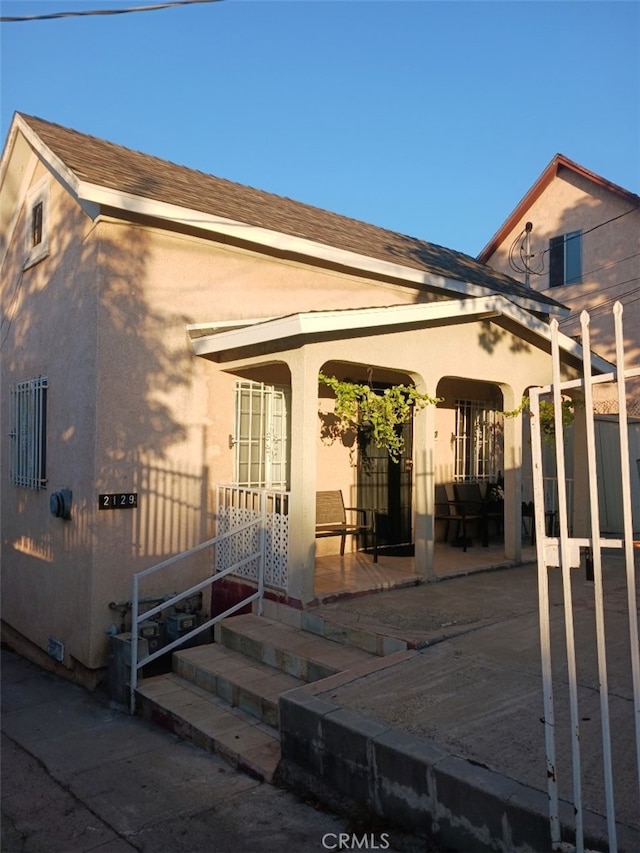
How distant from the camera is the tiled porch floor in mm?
7238

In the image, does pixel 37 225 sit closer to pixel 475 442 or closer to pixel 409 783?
pixel 475 442

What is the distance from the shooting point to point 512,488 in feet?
28.9

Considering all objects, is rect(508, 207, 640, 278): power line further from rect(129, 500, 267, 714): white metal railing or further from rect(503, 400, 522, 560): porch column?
rect(129, 500, 267, 714): white metal railing

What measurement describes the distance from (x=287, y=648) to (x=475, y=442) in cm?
638

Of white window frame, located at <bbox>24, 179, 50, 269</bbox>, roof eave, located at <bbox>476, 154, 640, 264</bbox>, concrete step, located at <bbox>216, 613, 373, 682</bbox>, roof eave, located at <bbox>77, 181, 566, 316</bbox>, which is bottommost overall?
concrete step, located at <bbox>216, 613, 373, 682</bbox>

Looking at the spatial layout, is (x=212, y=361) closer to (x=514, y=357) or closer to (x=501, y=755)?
(x=514, y=357)

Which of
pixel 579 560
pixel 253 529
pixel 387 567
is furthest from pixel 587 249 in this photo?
pixel 579 560

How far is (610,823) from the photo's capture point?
2648mm

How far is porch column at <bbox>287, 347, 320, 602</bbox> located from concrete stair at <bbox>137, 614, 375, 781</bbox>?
0.53 m

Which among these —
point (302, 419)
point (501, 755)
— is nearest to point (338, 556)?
point (302, 419)

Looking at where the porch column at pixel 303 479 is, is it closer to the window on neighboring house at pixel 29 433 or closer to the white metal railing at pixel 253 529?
the white metal railing at pixel 253 529

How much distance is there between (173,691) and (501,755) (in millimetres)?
3345

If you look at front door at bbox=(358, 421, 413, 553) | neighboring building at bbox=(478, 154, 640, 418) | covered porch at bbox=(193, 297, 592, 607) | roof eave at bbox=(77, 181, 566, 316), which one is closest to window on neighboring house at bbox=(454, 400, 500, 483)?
covered porch at bbox=(193, 297, 592, 607)

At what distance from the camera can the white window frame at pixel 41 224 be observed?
8555mm
